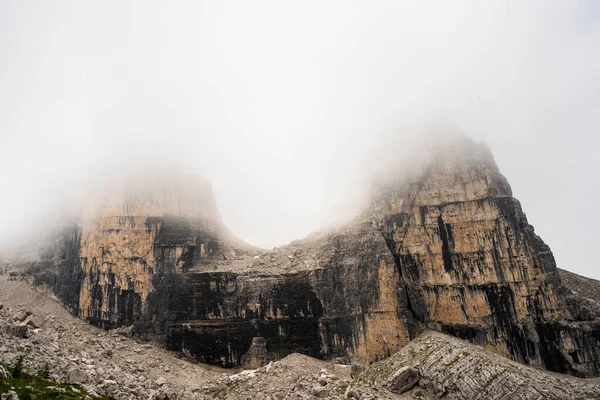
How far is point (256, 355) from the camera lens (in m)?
62.4

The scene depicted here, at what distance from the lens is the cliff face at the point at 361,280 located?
5844 cm

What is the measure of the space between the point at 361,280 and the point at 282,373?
18.8m

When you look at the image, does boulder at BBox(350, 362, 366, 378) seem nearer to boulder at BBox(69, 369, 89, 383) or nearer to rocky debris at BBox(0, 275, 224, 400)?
rocky debris at BBox(0, 275, 224, 400)

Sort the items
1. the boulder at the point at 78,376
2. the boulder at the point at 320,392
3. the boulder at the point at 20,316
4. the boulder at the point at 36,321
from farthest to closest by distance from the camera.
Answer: the boulder at the point at 20,316 < the boulder at the point at 36,321 < the boulder at the point at 320,392 < the boulder at the point at 78,376

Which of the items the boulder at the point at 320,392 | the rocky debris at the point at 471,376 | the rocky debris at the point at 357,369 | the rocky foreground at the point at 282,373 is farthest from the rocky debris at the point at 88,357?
the rocky debris at the point at 471,376

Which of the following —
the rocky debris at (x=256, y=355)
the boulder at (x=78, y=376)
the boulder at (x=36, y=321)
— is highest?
the boulder at (x=36, y=321)

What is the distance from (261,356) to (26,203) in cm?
6987

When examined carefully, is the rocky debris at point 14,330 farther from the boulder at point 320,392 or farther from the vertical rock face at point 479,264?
the vertical rock face at point 479,264

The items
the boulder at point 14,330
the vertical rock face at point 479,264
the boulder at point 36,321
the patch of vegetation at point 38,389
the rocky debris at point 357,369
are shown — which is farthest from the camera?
the boulder at point 36,321

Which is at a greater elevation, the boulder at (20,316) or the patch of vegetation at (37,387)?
the boulder at (20,316)

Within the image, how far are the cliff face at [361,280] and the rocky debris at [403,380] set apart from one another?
813 cm

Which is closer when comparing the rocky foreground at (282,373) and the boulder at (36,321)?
the rocky foreground at (282,373)

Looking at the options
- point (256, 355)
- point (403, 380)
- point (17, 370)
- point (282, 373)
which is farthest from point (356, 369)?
point (17, 370)

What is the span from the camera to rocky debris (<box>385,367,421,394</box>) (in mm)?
51000
